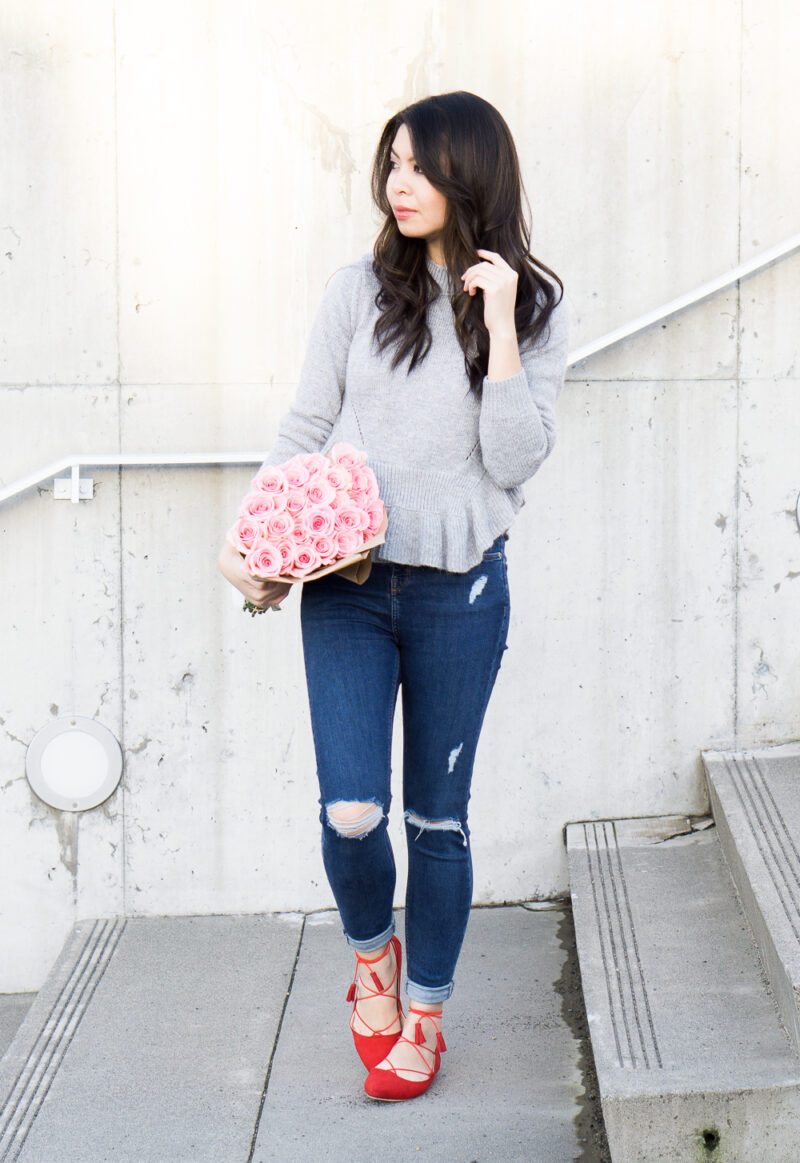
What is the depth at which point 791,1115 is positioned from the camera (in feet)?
6.73

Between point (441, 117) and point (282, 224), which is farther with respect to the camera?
point (282, 224)

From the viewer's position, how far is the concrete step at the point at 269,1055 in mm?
2242

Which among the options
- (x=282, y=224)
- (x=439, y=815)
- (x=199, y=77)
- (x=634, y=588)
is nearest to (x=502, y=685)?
(x=634, y=588)

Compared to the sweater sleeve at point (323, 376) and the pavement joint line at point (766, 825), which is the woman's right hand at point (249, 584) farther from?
the pavement joint line at point (766, 825)

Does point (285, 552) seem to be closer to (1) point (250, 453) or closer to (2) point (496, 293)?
(2) point (496, 293)

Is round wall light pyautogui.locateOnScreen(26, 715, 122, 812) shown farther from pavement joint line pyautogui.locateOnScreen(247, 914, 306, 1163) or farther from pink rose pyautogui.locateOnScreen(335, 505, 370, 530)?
pink rose pyautogui.locateOnScreen(335, 505, 370, 530)

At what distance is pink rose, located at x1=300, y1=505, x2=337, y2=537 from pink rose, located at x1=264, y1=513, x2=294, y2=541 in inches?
1.0

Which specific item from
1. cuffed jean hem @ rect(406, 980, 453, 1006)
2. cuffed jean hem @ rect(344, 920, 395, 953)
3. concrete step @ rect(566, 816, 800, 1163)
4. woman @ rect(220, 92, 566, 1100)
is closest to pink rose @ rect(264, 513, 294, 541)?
woman @ rect(220, 92, 566, 1100)

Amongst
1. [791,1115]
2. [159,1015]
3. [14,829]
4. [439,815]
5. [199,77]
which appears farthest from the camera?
[14,829]

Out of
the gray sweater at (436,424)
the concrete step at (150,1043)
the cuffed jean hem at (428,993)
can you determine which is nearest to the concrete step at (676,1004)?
the cuffed jean hem at (428,993)

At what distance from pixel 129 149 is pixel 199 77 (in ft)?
0.89

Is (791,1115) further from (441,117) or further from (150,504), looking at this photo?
(150,504)

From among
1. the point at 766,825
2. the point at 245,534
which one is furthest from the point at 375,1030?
the point at 766,825

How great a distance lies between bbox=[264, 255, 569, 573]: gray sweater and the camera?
7.03ft
